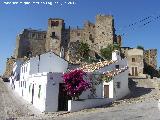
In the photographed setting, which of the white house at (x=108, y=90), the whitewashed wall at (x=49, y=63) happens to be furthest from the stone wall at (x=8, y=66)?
the white house at (x=108, y=90)

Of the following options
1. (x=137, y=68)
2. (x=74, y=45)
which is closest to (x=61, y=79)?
(x=137, y=68)

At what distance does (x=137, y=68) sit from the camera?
66.5m

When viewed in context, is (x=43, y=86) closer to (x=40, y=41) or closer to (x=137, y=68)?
(x=137, y=68)

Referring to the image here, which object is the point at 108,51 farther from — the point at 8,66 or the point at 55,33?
the point at 8,66

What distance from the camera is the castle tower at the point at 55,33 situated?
86.2 meters

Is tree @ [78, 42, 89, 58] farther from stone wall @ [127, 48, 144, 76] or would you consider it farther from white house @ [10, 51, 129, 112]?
white house @ [10, 51, 129, 112]

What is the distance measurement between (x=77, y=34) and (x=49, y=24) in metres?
8.42

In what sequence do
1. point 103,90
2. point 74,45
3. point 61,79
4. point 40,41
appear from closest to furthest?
point 61,79 < point 103,90 < point 74,45 < point 40,41

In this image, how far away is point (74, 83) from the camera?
1093 inches

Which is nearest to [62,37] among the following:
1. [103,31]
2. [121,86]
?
[103,31]

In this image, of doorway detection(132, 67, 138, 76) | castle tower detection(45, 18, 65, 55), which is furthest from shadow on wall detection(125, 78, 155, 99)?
castle tower detection(45, 18, 65, 55)

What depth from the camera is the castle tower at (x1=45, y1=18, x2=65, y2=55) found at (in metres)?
86.2

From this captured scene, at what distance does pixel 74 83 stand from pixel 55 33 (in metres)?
59.8

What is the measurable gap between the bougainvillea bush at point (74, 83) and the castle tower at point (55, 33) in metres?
58.4
